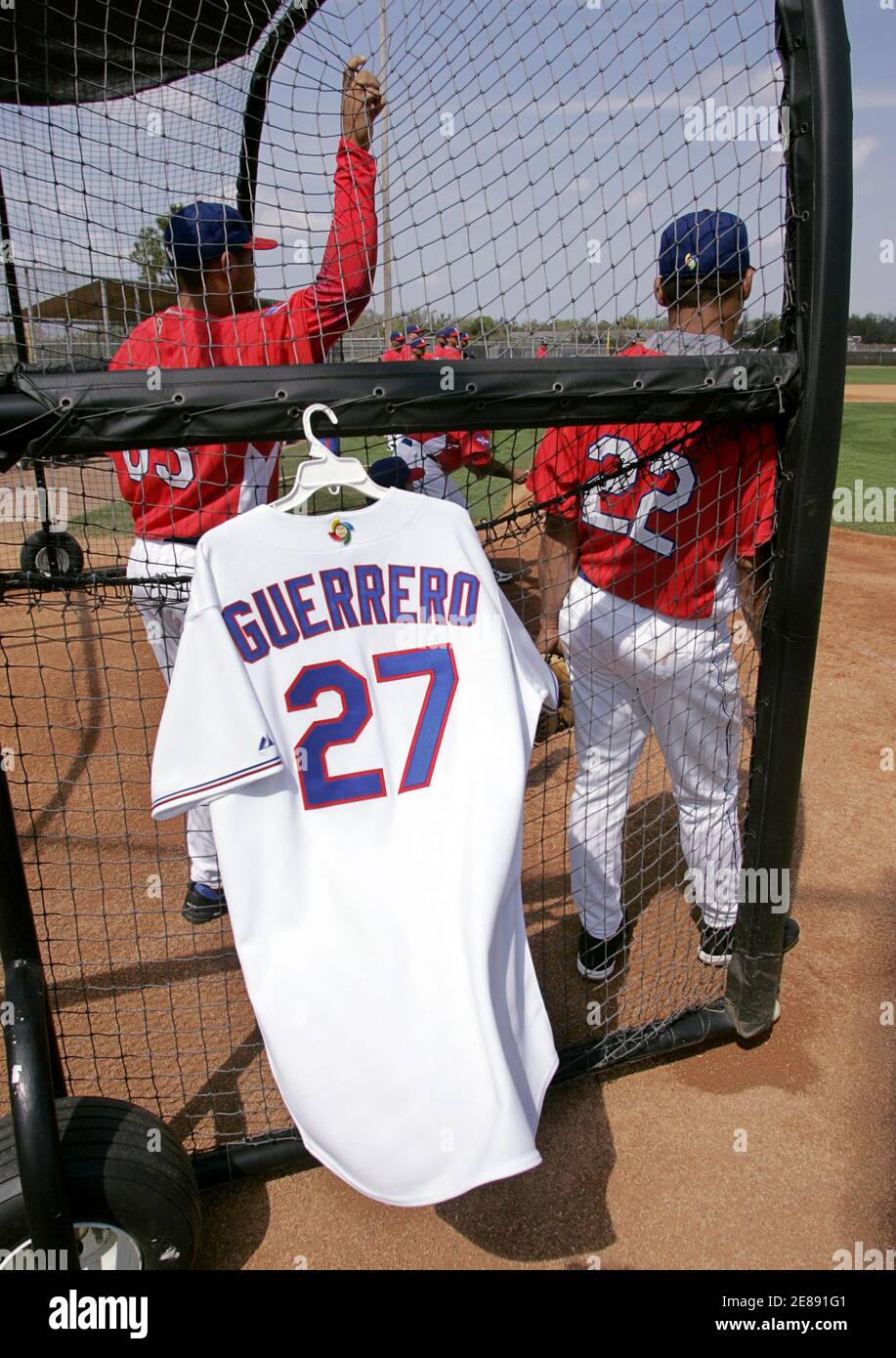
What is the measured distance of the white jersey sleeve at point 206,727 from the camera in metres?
1.58

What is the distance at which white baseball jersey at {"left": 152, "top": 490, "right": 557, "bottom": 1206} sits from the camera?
163 cm

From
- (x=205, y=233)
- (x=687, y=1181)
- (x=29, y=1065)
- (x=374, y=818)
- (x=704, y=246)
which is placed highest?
(x=205, y=233)

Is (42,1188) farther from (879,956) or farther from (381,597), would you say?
(879,956)

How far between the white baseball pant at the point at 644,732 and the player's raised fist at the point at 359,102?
132 cm

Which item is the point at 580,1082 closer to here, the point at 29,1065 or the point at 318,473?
the point at 29,1065

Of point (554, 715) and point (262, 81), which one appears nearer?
point (262, 81)

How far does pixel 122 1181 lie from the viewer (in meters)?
1.84

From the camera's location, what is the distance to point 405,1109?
1.66m

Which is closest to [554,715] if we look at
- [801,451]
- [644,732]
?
[644,732]

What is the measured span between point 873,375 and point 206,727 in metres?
40.1

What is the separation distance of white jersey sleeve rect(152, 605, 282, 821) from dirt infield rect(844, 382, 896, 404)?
2769 cm

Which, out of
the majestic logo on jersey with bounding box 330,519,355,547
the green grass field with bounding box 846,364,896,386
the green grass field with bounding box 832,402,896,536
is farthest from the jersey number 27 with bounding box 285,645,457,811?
the green grass field with bounding box 846,364,896,386

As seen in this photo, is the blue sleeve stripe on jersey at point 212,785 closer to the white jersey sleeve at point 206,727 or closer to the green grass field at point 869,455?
the white jersey sleeve at point 206,727

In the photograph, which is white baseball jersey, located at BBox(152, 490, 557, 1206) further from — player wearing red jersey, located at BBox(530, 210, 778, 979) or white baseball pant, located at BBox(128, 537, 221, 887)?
white baseball pant, located at BBox(128, 537, 221, 887)
